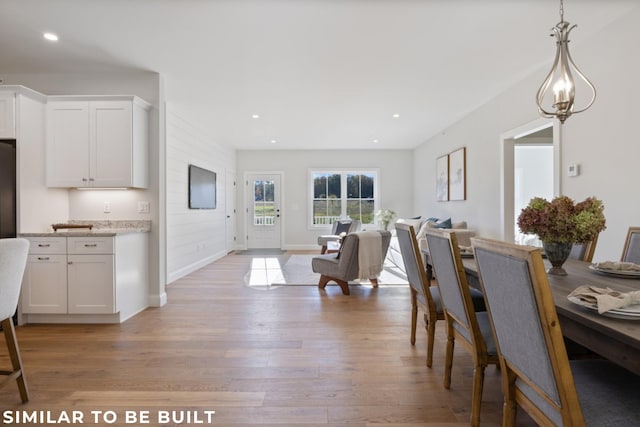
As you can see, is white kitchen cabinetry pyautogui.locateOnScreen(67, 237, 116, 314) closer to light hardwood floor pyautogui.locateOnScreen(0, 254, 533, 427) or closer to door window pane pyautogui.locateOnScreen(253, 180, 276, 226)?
light hardwood floor pyautogui.locateOnScreen(0, 254, 533, 427)

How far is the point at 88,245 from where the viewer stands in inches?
114

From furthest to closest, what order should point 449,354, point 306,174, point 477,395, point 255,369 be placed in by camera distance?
point 306,174 → point 255,369 → point 449,354 → point 477,395

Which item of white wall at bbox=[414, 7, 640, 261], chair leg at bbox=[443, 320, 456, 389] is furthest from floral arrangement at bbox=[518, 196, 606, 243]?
white wall at bbox=[414, 7, 640, 261]

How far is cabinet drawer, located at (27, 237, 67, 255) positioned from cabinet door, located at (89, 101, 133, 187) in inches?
24.6

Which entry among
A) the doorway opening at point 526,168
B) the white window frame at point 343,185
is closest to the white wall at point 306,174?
the white window frame at point 343,185

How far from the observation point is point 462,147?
17.5 feet

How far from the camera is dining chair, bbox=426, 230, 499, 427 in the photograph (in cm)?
152

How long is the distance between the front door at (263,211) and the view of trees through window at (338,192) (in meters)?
1.00

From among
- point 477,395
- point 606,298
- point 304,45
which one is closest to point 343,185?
point 304,45

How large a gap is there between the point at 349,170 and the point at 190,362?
251 inches

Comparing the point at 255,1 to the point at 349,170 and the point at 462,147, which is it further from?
the point at 349,170

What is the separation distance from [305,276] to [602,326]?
13.3 ft

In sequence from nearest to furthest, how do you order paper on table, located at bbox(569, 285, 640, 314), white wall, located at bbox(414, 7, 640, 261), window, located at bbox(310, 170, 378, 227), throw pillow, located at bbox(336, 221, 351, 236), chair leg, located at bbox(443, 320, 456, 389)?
paper on table, located at bbox(569, 285, 640, 314)
chair leg, located at bbox(443, 320, 456, 389)
white wall, located at bbox(414, 7, 640, 261)
throw pillow, located at bbox(336, 221, 351, 236)
window, located at bbox(310, 170, 378, 227)

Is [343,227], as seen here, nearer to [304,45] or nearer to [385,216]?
[385,216]
